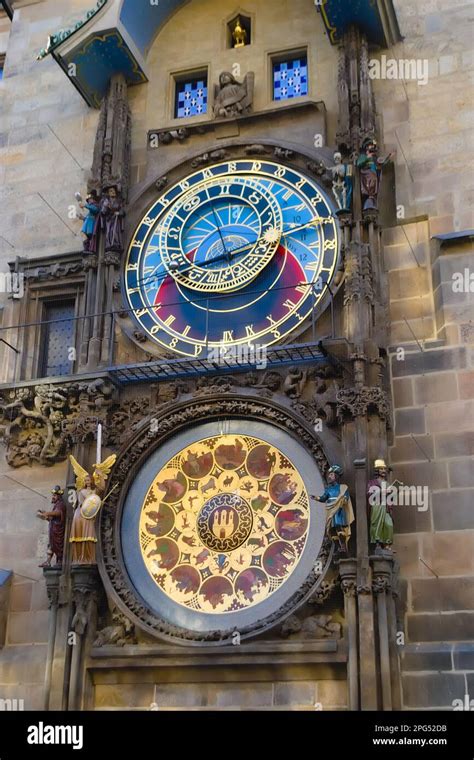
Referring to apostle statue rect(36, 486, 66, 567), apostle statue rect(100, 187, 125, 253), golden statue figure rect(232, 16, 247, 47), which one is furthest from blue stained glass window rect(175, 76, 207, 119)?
apostle statue rect(36, 486, 66, 567)

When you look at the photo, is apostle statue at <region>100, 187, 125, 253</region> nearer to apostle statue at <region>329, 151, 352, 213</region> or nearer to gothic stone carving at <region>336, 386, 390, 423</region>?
apostle statue at <region>329, 151, 352, 213</region>

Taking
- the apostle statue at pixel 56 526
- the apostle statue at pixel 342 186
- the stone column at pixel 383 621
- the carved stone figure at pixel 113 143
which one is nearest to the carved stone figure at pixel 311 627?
the stone column at pixel 383 621

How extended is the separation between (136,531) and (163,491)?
58cm

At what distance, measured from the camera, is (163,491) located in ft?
42.7

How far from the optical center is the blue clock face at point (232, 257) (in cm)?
1356

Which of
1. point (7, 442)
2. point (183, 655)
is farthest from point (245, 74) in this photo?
point (183, 655)

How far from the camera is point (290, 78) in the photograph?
15117mm

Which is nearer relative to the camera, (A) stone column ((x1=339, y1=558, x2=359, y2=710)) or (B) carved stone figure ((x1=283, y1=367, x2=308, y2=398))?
(A) stone column ((x1=339, y1=558, x2=359, y2=710))

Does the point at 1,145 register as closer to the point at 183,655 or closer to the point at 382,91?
the point at 382,91

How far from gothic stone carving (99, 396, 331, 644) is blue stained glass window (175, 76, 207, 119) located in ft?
15.6

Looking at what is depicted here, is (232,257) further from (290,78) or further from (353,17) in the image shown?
(353,17)

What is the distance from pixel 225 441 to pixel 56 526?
225cm

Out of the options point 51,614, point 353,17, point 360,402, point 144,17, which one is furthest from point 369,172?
point 51,614

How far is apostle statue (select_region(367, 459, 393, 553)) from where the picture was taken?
1142 centimetres
